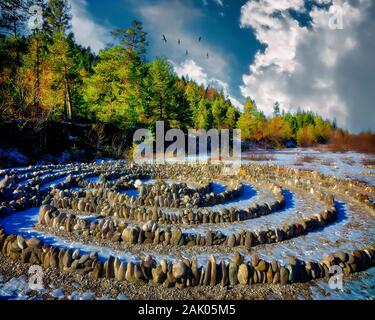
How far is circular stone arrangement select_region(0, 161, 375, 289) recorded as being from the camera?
16.9ft

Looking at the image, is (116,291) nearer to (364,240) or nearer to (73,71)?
(364,240)

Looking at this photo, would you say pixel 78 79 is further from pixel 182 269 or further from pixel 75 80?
pixel 182 269

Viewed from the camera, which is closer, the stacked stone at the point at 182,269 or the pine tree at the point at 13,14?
the stacked stone at the point at 182,269

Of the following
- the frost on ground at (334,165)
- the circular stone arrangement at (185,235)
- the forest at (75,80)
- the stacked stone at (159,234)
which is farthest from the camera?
the forest at (75,80)

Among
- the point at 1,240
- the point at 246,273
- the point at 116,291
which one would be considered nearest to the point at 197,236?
the point at 246,273

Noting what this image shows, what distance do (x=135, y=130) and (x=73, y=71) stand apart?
11367mm

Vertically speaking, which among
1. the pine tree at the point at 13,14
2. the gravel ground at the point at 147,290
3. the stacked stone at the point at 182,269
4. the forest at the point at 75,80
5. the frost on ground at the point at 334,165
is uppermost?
the pine tree at the point at 13,14

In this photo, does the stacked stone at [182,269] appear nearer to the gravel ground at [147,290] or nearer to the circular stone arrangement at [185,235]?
the circular stone arrangement at [185,235]

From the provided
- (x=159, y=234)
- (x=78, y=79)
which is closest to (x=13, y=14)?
(x=78, y=79)

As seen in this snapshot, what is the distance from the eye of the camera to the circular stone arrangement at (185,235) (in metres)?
5.14

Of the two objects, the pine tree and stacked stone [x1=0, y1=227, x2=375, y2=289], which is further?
the pine tree

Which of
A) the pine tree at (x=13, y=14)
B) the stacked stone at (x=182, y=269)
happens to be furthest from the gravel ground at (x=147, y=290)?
the pine tree at (x=13, y=14)

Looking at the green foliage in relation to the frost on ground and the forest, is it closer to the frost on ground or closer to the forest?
the forest

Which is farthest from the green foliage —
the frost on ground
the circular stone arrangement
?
the circular stone arrangement
